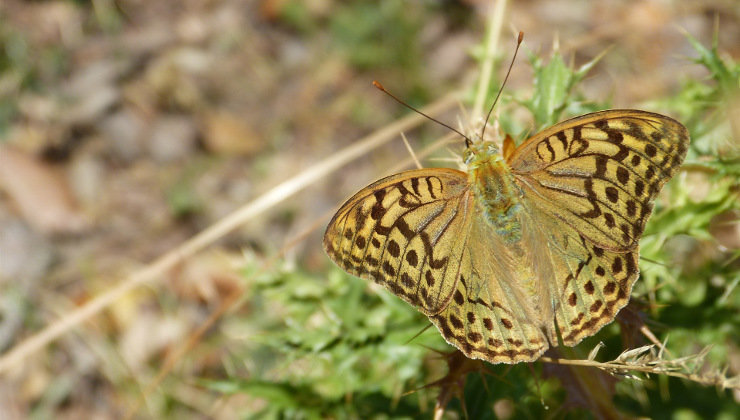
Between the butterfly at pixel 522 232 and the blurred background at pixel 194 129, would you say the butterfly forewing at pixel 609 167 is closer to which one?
the butterfly at pixel 522 232

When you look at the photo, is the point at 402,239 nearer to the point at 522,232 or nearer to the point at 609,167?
the point at 522,232

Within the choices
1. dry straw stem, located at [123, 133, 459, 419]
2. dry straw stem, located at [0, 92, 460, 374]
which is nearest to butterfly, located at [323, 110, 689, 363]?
dry straw stem, located at [123, 133, 459, 419]

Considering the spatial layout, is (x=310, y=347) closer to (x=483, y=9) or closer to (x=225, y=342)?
(x=225, y=342)

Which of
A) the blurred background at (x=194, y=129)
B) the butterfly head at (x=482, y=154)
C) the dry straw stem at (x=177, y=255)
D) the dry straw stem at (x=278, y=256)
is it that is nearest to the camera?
the butterfly head at (x=482, y=154)

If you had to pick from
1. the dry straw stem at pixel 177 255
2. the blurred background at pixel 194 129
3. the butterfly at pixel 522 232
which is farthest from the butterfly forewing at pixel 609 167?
the blurred background at pixel 194 129

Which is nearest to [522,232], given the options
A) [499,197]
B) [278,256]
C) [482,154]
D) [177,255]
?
[499,197]

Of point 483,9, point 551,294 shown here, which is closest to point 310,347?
point 551,294

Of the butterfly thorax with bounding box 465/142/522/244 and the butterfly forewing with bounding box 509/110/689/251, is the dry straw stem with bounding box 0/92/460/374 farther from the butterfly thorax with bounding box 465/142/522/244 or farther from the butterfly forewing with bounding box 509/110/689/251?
the butterfly forewing with bounding box 509/110/689/251

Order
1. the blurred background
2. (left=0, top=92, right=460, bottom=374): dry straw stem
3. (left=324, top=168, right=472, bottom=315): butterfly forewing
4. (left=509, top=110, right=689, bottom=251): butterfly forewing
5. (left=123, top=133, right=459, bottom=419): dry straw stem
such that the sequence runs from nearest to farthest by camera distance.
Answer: (left=509, top=110, right=689, bottom=251): butterfly forewing → (left=324, top=168, right=472, bottom=315): butterfly forewing → (left=123, top=133, right=459, bottom=419): dry straw stem → (left=0, top=92, right=460, bottom=374): dry straw stem → the blurred background
